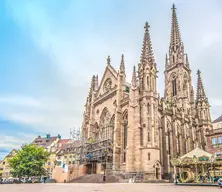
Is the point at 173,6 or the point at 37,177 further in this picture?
the point at 173,6

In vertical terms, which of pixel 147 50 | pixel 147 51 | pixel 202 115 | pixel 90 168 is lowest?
pixel 90 168

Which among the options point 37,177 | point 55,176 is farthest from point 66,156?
point 55,176

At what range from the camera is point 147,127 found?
3603 centimetres

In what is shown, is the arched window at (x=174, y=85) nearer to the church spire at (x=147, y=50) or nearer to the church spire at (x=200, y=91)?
the church spire at (x=200, y=91)

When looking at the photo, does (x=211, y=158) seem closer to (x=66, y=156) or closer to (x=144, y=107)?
(x=144, y=107)

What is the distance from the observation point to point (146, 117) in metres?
36.6

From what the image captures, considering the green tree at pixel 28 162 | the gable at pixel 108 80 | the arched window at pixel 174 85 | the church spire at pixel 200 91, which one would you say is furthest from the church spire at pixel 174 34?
the green tree at pixel 28 162

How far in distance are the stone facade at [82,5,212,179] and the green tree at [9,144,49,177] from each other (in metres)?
11.0

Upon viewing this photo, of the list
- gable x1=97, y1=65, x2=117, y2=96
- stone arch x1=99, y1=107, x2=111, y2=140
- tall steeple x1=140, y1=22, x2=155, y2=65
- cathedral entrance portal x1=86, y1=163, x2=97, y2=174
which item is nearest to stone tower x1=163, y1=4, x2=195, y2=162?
tall steeple x1=140, y1=22, x2=155, y2=65

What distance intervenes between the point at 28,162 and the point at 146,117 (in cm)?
2819

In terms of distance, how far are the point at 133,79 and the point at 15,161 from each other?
1258 inches

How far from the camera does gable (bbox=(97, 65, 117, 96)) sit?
4763 centimetres

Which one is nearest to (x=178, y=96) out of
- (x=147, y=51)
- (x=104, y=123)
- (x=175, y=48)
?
(x=175, y=48)

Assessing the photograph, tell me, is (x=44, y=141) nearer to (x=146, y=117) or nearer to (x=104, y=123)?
(x=104, y=123)
